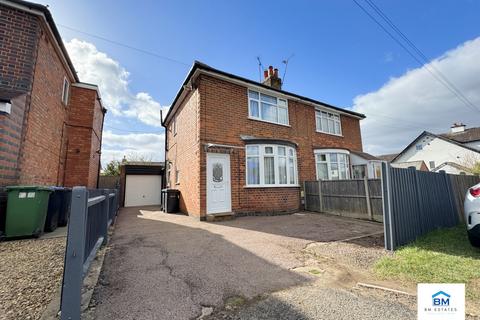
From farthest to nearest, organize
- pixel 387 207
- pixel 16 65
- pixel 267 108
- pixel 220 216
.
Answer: pixel 267 108, pixel 220 216, pixel 16 65, pixel 387 207

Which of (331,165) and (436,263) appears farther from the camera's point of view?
(331,165)

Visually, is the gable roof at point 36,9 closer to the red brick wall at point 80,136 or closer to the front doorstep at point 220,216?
the red brick wall at point 80,136

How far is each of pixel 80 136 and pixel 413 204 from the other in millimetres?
13058

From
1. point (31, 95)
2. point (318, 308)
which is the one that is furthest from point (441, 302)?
point (31, 95)

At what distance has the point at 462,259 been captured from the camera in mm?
3951

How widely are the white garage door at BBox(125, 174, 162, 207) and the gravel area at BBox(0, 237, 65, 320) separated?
40.7 feet

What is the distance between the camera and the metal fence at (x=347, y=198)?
8.46 metres

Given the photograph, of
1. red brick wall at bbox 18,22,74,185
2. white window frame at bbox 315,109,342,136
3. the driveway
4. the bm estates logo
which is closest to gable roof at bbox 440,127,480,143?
white window frame at bbox 315,109,342,136

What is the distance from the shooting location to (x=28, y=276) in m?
3.16

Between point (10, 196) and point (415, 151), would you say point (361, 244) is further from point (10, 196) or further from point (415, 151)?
point (415, 151)

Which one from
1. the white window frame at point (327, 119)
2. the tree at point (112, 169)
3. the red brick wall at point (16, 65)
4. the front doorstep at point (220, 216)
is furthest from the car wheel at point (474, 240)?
the tree at point (112, 169)

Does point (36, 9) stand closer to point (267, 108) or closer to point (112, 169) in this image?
point (267, 108)

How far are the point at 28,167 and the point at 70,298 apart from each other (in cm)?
651

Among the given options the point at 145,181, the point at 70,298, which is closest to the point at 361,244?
the point at 70,298
